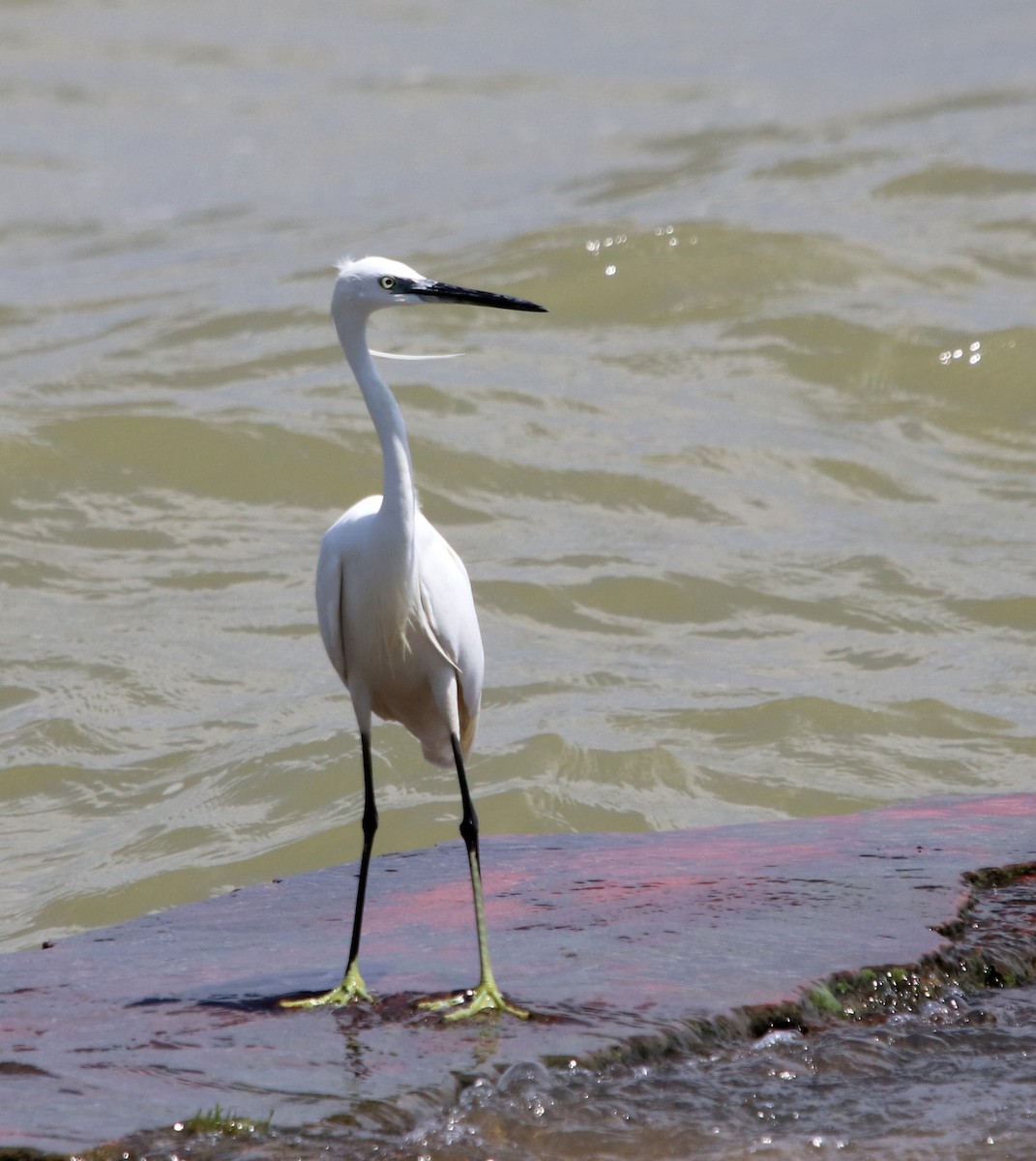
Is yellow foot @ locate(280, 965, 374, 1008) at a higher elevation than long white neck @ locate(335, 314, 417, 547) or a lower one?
lower

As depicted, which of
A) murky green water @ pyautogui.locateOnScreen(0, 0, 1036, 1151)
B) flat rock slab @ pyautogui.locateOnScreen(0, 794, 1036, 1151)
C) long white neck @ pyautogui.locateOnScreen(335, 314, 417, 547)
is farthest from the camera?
murky green water @ pyautogui.locateOnScreen(0, 0, 1036, 1151)

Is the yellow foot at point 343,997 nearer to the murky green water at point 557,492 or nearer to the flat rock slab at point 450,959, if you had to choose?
the flat rock slab at point 450,959

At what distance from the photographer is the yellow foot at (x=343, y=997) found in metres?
4.05

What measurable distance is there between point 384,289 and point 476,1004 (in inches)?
65.4

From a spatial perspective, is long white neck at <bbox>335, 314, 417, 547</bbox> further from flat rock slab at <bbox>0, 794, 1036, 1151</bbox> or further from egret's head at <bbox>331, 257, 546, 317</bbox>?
flat rock slab at <bbox>0, 794, 1036, 1151</bbox>

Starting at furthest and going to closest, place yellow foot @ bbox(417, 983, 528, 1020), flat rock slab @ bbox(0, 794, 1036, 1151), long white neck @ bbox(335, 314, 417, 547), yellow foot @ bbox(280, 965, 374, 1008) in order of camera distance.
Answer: long white neck @ bbox(335, 314, 417, 547), yellow foot @ bbox(280, 965, 374, 1008), yellow foot @ bbox(417, 983, 528, 1020), flat rock slab @ bbox(0, 794, 1036, 1151)

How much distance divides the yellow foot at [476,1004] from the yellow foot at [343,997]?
0.16 metres

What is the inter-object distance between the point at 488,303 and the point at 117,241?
50.2 ft

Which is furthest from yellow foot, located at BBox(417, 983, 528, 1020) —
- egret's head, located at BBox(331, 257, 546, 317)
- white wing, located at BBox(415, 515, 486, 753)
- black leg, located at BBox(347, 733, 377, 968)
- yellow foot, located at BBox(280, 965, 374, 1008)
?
egret's head, located at BBox(331, 257, 546, 317)

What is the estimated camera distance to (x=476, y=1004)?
3918 mm

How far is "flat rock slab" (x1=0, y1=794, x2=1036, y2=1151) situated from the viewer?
357 cm

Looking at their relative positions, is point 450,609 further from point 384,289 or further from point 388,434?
point 384,289

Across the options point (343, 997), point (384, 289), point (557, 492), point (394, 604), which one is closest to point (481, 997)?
point (343, 997)

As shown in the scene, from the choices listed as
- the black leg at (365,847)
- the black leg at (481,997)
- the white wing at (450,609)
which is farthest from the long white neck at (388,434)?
the black leg at (481,997)
